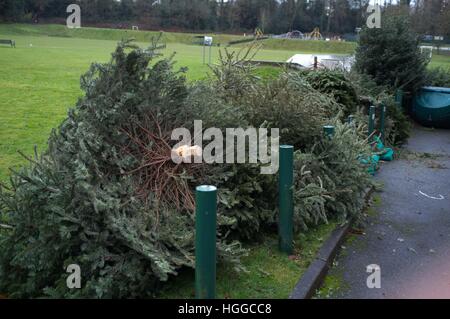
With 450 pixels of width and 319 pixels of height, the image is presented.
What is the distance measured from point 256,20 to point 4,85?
84.4 meters

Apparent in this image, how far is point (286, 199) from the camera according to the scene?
15.5 ft

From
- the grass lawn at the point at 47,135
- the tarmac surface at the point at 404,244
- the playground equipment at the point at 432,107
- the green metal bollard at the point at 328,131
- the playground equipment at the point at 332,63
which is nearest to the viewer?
the grass lawn at the point at 47,135

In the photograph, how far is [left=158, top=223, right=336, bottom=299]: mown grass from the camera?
13.1 feet

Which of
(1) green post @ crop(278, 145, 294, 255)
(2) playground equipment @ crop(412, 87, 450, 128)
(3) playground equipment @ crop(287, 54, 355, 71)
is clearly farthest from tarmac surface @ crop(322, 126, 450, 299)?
(2) playground equipment @ crop(412, 87, 450, 128)

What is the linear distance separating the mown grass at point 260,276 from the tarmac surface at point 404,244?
38 centimetres

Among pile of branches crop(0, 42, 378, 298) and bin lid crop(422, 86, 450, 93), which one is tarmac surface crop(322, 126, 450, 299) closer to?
pile of branches crop(0, 42, 378, 298)

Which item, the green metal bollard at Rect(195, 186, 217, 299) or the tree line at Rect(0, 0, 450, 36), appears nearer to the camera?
the green metal bollard at Rect(195, 186, 217, 299)

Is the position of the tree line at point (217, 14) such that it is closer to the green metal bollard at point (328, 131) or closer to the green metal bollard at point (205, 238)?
the green metal bollard at point (328, 131)

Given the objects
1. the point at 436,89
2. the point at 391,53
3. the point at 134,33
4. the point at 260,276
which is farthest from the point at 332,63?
the point at 134,33

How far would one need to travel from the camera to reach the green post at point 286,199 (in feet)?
15.3

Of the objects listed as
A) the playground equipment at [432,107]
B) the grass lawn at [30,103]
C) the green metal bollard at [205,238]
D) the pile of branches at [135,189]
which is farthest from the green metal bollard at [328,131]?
the playground equipment at [432,107]

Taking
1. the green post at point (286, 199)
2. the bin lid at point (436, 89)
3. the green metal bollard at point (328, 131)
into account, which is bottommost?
the green post at point (286, 199)

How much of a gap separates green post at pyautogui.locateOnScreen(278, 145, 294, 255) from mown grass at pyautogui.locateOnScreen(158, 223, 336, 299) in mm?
133
